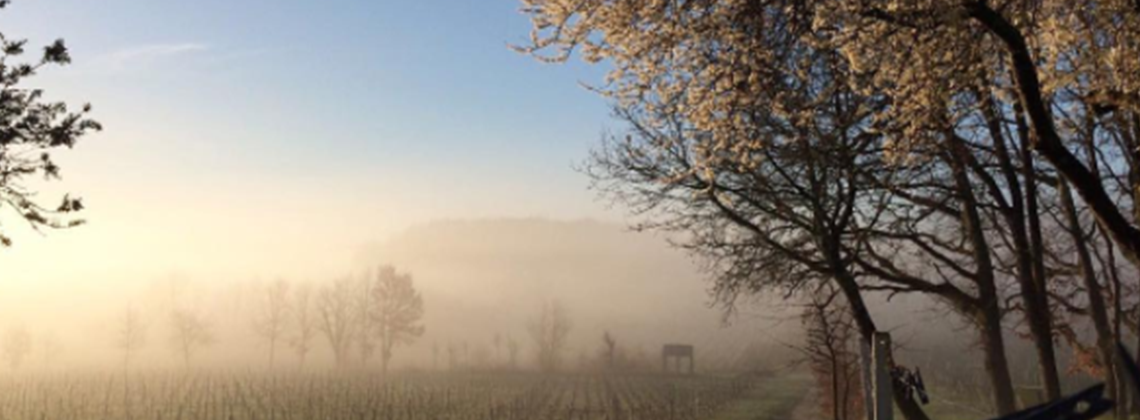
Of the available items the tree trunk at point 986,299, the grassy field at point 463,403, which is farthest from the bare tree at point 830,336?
the grassy field at point 463,403

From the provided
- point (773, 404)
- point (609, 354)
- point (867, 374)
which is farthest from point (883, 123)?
point (609, 354)

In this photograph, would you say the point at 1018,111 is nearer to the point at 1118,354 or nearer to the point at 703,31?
the point at 703,31

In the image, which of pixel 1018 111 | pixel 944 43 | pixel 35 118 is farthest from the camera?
pixel 35 118

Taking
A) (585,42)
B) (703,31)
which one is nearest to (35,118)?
(585,42)

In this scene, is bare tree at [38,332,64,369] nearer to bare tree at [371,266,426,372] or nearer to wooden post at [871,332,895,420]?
bare tree at [371,266,426,372]

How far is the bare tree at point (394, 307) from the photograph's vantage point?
100750 millimetres

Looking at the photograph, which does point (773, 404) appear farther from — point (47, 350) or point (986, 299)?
point (47, 350)

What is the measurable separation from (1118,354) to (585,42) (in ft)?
29.5

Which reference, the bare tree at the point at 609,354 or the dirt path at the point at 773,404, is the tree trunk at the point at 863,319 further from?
the bare tree at the point at 609,354

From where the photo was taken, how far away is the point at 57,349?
13012cm

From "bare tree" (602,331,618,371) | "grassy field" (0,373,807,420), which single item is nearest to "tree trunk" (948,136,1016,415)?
"grassy field" (0,373,807,420)

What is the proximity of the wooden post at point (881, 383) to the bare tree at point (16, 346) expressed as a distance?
12318 centimetres

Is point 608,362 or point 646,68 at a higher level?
point 646,68

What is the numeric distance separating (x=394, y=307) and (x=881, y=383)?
96632 millimetres
